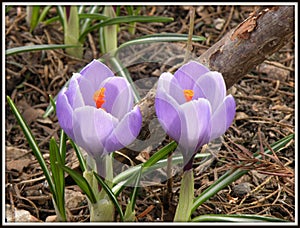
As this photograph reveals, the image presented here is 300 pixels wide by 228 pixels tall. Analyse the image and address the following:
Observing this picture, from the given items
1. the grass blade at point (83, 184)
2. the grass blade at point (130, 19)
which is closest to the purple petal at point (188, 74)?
the grass blade at point (83, 184)

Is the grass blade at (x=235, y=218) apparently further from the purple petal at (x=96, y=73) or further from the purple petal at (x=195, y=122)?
the purple petal at (x=96, y=73)

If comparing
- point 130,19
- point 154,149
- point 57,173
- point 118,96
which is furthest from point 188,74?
point 130,19

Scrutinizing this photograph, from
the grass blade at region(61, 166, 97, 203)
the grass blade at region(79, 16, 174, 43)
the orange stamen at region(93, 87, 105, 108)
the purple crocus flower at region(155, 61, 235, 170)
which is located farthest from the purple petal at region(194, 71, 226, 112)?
the grass blade at region(79, 16, 174, 43)

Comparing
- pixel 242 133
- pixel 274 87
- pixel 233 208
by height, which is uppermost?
pixel 274 87

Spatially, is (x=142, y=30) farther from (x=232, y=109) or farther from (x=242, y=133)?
(x=232, y=109)

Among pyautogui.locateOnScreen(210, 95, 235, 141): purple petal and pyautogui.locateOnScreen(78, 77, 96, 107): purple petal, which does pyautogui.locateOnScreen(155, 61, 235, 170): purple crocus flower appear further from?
pyautogui.locateOnScreen(78, 77, 96, 107): purple petal

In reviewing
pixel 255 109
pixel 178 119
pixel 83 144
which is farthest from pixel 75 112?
pixel 255 109
